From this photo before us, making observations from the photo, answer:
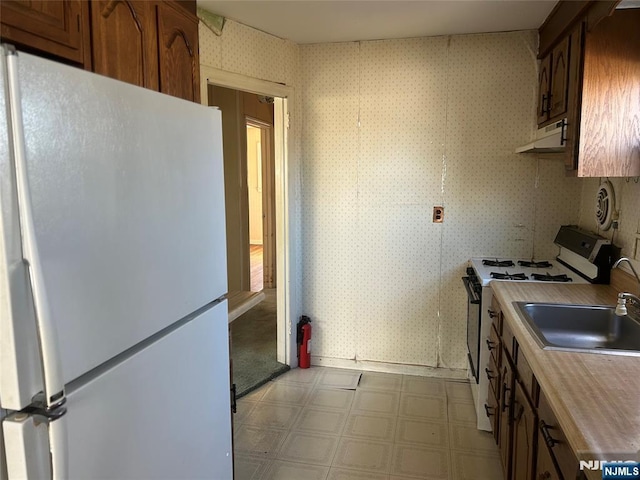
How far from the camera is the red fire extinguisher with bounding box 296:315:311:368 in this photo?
11.7 ft

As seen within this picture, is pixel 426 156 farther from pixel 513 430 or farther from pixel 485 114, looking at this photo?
pixel 513 430

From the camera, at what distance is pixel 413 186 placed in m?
3.34

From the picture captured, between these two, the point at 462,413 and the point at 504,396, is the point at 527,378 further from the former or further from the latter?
the point at 462,413

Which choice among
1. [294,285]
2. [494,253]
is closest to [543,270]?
[494,253]

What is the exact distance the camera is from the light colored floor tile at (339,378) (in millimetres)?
3365

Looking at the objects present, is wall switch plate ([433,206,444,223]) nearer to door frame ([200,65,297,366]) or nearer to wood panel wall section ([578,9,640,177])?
door frame ([200,65,297,366])

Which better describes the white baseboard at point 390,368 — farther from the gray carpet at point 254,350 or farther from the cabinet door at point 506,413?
the cabinet door at point 506,413

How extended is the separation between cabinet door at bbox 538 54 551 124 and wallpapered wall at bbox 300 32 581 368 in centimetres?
11

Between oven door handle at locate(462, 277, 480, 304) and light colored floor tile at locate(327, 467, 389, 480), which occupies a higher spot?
oven door handle at locate(462, 277, 480, 304)

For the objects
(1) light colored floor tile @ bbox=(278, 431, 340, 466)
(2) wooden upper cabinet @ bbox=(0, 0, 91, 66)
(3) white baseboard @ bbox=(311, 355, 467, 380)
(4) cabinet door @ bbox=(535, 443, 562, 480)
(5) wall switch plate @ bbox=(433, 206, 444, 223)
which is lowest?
(1) light colored floor tile @ bbox=(278, 431, 340, 466)

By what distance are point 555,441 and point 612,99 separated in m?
1.48

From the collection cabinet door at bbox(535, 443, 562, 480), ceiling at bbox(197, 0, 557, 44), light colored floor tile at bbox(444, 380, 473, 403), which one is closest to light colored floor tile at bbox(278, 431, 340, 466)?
light colored floor tile at bbox(444, 380, 473, 403)

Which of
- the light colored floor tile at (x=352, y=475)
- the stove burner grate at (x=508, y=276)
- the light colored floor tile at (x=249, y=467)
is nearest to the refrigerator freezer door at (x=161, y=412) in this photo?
the light colored floor tile at (x=249, y=467)

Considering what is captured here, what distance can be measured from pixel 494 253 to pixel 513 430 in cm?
155
